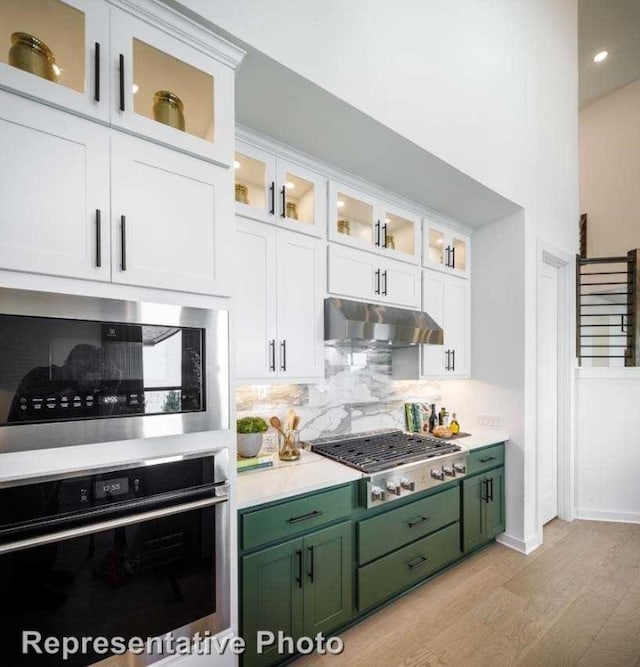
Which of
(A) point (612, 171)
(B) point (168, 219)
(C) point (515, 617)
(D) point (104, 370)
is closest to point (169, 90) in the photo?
(B) point (168, 219)

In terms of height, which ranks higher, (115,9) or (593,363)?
(115,9)

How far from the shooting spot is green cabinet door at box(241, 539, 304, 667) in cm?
161

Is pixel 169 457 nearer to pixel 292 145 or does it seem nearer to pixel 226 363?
pixel 226 363

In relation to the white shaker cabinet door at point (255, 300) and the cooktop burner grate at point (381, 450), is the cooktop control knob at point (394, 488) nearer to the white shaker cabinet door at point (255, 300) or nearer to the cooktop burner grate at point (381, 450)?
the cooktop burner grate at point (381, 450)

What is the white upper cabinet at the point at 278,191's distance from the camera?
2.05 meters

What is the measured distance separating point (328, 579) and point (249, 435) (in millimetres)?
833

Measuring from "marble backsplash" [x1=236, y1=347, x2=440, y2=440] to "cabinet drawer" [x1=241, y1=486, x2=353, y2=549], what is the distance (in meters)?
0.73

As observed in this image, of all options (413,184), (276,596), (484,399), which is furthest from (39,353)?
(484,399)

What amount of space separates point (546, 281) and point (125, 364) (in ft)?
12.0

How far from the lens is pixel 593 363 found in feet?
15.7

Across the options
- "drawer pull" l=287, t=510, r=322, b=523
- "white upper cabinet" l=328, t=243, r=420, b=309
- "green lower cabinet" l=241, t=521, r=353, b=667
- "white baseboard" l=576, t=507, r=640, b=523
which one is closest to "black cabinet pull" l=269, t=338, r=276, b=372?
"white upper cabinet" l=328, t=243, r=420, b=309

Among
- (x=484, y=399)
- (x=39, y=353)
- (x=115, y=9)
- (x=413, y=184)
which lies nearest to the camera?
(x=39, y=353)

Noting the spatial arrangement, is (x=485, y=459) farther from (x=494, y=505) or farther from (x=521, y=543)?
(x=521, y=543)

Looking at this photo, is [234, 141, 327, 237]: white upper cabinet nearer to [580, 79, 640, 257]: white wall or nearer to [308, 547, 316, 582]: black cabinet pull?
[308, 547, 316, 582]: black cabinet pull
